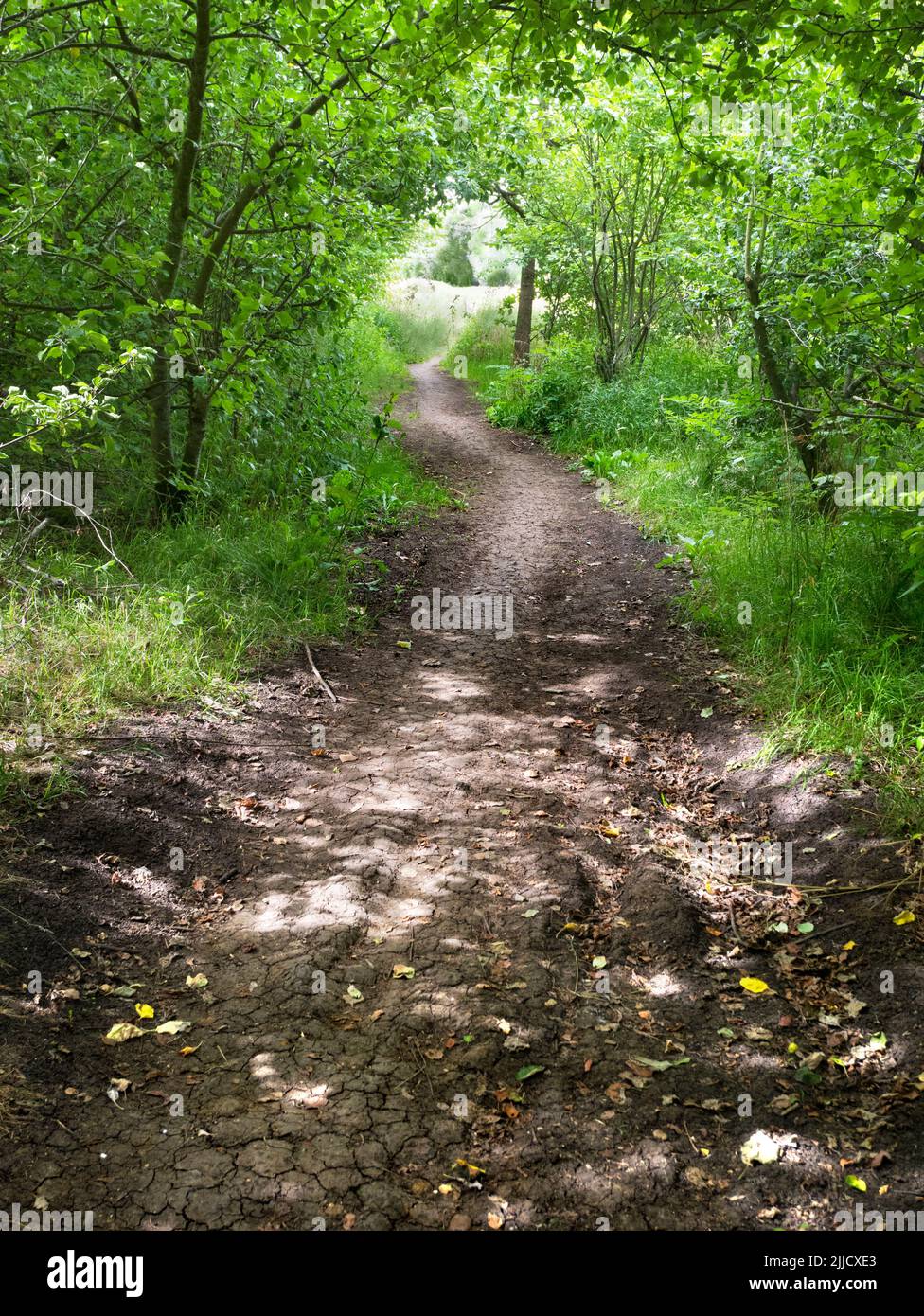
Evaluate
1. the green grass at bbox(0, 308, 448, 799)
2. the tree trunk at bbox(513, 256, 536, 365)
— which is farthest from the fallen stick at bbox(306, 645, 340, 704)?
the tree trunk at bbox(513, 256, 536, 365)

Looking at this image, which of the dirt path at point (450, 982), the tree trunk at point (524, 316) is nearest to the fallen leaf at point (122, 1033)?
the dirt path at point (450, 982)

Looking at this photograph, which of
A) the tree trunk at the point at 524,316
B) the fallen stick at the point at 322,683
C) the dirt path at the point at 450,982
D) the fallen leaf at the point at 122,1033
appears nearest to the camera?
the dirt path at the point at 450,982

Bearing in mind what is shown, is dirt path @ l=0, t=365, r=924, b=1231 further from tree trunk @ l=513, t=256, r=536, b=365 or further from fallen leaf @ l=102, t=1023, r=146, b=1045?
tree trunk @ l=513, t=256, r=536, b=365

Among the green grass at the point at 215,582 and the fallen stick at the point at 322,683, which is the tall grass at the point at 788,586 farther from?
the green grass at the point at 215,582

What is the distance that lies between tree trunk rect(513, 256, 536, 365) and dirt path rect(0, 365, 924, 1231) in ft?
46.0

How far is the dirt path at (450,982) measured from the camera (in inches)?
96.4

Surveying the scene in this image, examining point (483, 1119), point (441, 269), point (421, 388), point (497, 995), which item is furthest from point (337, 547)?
point (441, 269)

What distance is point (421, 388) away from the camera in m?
19.0

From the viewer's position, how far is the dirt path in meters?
2.45

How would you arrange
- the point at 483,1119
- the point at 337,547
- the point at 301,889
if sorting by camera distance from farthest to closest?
the point at 337,547 → the point at 301,889 → the point at 483,1119

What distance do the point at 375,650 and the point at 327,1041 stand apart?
3751mm

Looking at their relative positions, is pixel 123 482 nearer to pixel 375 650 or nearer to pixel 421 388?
pixel 375 650

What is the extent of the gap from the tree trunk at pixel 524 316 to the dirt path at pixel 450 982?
14016mm

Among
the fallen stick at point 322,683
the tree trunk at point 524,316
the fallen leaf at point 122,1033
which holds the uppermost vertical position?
the tree trunk at point 524,316
